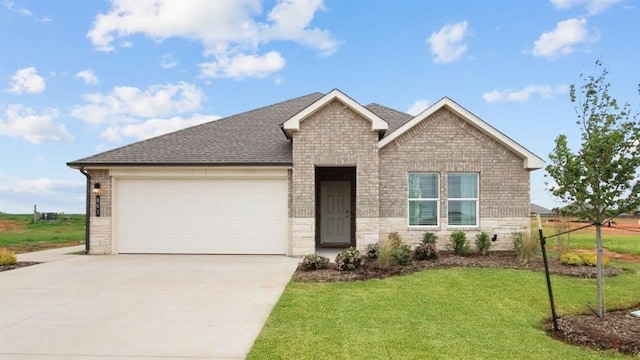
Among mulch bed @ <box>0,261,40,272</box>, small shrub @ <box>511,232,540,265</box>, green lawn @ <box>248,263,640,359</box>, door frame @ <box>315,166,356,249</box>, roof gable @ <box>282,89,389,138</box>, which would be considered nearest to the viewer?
green lawn @ <box>248,263,640,359</box>

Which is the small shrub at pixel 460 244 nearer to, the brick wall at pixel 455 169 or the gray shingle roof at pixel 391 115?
→ the brick wall at pixel 455 169

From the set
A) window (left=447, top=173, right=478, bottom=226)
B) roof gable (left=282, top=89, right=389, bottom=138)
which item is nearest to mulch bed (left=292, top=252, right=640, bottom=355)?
window (left=447, top=173, right=478, bottom=226)

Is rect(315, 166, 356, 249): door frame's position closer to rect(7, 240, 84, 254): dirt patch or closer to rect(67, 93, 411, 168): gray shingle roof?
rect(67, 93, 411, 168): gray shingle roof

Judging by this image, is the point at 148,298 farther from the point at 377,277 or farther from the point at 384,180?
the point at 384,180

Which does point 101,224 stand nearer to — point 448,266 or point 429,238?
point 429,238

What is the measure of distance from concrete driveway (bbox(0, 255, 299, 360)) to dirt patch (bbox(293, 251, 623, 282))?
0.88 metres

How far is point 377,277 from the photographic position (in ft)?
32.9

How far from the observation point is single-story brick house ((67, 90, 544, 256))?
13.5m

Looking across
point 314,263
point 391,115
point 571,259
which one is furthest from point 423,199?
point 391,115

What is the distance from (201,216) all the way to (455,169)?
28.2 ft

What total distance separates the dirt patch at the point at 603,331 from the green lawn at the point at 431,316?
0.28 metres

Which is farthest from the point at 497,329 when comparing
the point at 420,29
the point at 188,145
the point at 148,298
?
the point at 188,145

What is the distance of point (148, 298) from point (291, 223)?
6.16m

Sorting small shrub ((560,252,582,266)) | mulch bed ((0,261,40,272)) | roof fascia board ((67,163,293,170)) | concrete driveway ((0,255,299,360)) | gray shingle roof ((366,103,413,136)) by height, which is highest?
gray shingle roof ((366,103,413,136))
